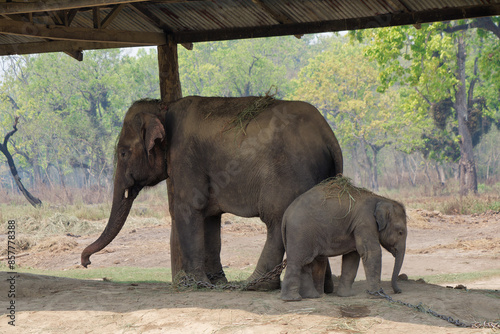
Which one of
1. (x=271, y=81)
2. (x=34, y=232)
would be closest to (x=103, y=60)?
(x=271, y=81)

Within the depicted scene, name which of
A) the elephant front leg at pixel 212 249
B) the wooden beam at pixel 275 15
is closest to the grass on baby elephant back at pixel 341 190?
the elephant front leg at pixel 212 249

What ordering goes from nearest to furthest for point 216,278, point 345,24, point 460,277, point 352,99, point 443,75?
point 216,278, point 345,24, point 460,277, point 443,75, point 352,99

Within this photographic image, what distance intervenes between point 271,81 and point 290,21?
1657 inches

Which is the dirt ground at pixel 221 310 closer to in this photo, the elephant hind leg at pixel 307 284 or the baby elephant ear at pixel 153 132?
the elephant hind leg at pixel 307 284

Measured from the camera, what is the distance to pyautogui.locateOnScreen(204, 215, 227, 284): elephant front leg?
8.66 m

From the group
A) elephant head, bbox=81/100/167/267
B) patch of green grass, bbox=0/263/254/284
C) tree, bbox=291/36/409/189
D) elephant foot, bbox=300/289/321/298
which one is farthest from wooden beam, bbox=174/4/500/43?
tree, bbox=291/36/409/189

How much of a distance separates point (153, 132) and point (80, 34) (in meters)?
1.99

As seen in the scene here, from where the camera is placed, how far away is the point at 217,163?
8.11 m

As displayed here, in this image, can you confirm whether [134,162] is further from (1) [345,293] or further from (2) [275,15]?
(1) [345,293]

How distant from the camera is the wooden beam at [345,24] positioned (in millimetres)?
8164

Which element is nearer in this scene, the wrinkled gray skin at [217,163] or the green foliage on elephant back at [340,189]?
the green foliage on elephant back at [340,189]

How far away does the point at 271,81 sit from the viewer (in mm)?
51281

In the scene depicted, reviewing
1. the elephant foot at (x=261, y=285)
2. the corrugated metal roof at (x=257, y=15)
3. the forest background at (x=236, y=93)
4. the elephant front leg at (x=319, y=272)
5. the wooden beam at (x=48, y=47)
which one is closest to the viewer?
the elephant front leg at (x=319, y=272)

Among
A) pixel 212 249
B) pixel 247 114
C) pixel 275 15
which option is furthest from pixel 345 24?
pixel 212 249
